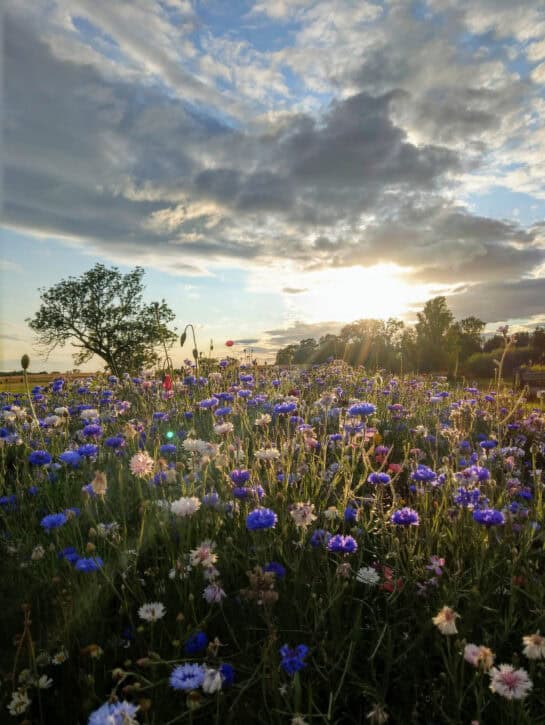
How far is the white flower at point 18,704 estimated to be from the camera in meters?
1.74

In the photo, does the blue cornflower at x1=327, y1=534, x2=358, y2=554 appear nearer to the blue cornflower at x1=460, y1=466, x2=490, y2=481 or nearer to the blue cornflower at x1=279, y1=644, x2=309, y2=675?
the blue cornflower at x1=279, y1=644, x2=309, y2=675

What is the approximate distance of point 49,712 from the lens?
1.86 meters

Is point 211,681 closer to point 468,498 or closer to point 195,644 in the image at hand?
point 195,644

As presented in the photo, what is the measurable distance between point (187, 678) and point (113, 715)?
27 cm

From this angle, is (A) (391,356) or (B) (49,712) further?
(A) (391,356)

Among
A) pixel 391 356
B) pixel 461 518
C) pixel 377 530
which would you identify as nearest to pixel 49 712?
pixel 377 530

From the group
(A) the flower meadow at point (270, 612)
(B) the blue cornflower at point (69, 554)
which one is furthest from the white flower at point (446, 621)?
(B) the blue cornflower at point (69, 554)

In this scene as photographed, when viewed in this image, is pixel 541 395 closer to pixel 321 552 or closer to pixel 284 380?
pixel 284 380

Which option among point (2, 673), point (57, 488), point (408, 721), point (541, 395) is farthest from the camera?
point (541, 395)

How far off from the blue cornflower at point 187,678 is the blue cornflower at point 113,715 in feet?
0.54

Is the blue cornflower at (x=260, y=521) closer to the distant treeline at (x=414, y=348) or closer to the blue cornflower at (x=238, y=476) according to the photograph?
the blue cornflower at (x=238, y=476)

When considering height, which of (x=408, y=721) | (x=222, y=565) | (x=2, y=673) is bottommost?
(x=408, y=721)

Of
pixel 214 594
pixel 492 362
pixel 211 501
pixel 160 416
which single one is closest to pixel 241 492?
pixel 211 501

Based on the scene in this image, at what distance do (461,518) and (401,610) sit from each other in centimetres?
87
